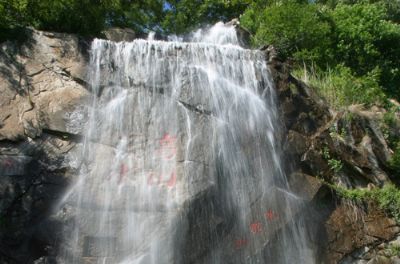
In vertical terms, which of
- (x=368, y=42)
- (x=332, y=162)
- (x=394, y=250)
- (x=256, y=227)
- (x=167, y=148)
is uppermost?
(x=368, y=42)

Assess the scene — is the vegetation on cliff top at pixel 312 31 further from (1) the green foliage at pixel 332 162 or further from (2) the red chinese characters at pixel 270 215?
(2) the red chinese characters at pixel 270 215

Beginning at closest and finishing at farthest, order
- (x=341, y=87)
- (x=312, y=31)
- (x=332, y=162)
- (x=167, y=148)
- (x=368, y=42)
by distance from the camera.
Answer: (x=167, y=148)
(x=332, y=162)
(x=341, y=87)
(x=312, y=31)
(x=368, y=42)

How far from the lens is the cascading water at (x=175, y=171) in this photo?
6566 millimetres

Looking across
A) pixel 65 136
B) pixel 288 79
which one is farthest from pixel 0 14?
pixel 288 79

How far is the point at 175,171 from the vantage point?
6.94 meters

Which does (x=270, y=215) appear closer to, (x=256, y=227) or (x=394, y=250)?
(x=256, y=227)

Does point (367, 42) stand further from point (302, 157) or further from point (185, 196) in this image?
point (185, 196)

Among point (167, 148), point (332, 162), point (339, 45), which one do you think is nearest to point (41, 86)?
point (167, 148)

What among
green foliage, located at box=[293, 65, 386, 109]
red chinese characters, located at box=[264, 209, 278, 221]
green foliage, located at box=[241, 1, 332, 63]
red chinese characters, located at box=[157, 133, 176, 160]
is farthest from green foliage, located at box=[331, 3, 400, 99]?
red chinese characters, located at box=[157, 133, 176, 160]

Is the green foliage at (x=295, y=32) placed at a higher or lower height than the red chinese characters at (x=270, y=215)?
higher

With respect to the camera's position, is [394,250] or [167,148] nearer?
[167,148]

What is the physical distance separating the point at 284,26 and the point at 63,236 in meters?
7.00

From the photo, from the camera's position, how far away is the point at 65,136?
7.04 m

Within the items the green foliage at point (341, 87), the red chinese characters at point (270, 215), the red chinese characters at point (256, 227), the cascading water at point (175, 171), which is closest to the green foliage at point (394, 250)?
the cascading water at point (175, 171)
